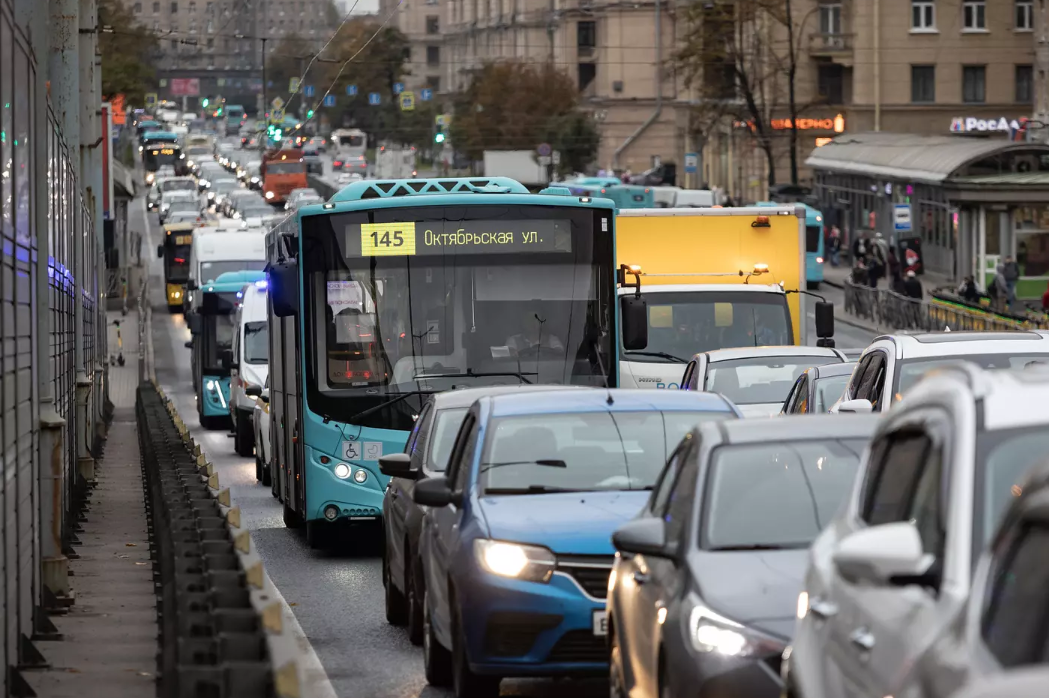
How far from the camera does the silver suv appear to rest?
4555 millimetres

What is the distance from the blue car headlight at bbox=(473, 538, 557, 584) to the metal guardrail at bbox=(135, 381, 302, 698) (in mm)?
989

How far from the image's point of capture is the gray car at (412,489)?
11562 millimetres

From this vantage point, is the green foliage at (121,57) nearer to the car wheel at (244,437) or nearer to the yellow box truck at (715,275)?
the car wheel at (244,437)

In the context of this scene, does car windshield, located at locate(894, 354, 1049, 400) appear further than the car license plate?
Yes

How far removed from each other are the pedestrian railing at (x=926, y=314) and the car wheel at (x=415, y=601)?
24069mm

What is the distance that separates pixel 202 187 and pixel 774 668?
429ft

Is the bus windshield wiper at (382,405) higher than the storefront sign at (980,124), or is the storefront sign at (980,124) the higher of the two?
the storefront sign at (980,124)

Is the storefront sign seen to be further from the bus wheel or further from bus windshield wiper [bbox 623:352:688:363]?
the bus wheel

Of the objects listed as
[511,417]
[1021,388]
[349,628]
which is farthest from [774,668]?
[349,628]

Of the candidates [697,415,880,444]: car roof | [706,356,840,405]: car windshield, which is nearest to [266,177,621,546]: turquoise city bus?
[706,356,840,405]: car windshield

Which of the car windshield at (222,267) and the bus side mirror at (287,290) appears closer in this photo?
the bus side mirror at (287,290)

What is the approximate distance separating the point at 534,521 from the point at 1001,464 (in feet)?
16.6

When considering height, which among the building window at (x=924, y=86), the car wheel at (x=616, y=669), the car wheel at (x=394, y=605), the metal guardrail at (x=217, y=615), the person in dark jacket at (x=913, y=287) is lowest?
the car wheel at (x=394, y=605)

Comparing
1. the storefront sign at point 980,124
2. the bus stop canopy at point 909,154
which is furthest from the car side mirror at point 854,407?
the storefront sign at point 980,124
